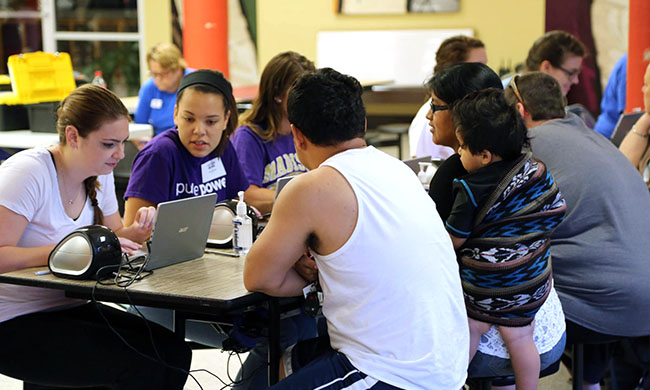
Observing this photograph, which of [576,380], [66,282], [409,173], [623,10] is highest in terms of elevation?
[623,10]

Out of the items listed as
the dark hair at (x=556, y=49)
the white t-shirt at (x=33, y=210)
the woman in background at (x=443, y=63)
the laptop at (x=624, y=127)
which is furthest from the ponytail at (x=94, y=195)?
the laptop at (x=624, y=127)

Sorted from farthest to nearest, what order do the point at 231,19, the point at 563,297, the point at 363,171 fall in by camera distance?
the point at 231,19, the point at 563,297, the point at 363,171

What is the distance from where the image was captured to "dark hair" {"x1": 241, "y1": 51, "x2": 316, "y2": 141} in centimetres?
338

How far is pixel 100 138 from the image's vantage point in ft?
7.85

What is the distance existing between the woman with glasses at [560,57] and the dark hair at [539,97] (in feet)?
5.05

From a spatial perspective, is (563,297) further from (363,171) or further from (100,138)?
(100,138)

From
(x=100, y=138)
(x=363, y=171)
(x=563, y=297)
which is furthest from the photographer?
(x=563, y=297)

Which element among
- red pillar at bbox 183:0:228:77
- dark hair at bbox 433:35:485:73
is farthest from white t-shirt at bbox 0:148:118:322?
red pillar at bbox 183:0:228:77

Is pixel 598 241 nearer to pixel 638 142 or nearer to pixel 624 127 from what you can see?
pixel 638 142

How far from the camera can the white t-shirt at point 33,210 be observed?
2232mm

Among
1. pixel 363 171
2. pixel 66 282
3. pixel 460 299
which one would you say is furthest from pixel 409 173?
pixel 66 282

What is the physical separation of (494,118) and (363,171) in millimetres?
581

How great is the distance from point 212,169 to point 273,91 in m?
0.58

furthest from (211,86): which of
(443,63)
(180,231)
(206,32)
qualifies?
(206,32)
